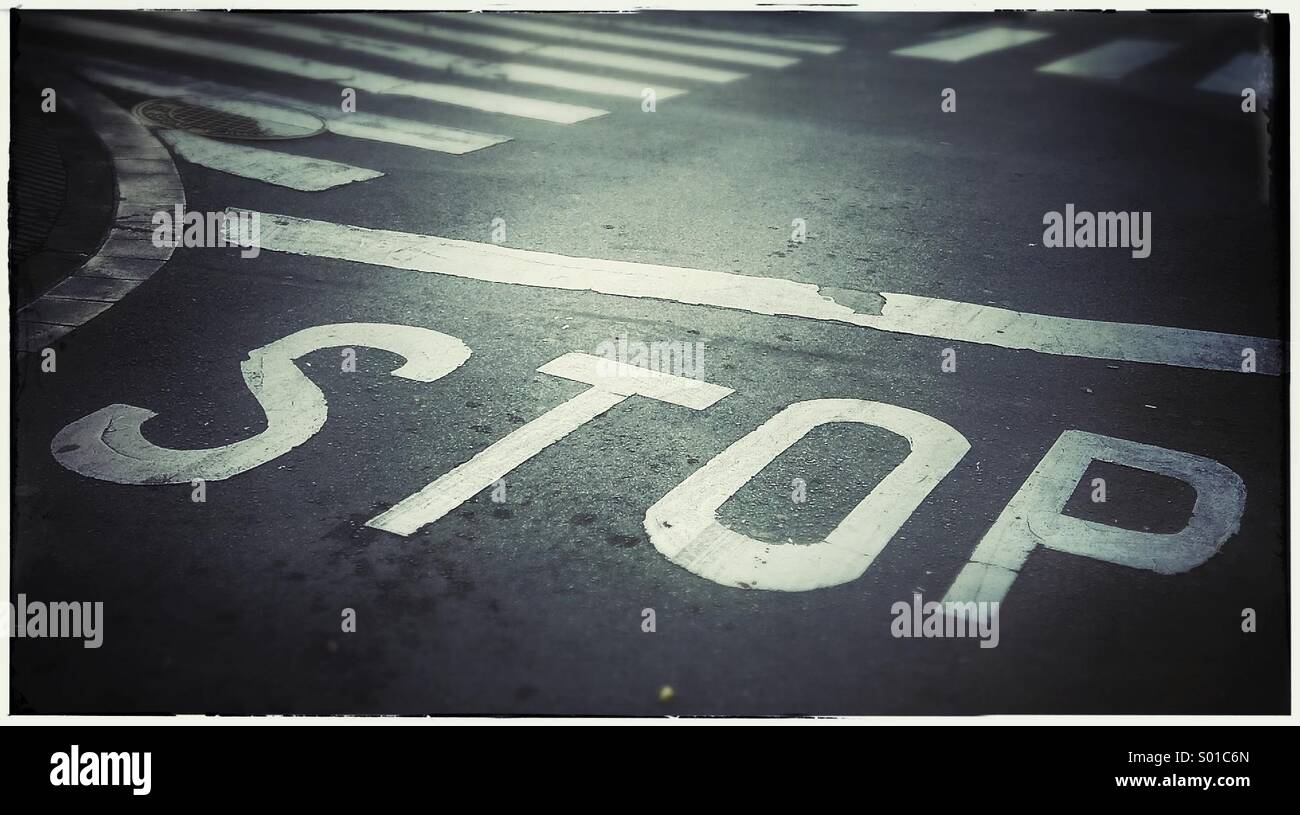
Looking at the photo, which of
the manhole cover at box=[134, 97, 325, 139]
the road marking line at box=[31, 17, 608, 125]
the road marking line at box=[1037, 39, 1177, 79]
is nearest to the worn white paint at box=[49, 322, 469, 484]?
the manhole cover at box=[134, 97, 325, 139]

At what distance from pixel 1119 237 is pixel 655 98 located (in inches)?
195

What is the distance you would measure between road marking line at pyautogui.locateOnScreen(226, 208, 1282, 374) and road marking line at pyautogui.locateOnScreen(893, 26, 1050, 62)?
7.84 m

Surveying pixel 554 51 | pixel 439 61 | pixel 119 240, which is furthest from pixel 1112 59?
pixel 119 240

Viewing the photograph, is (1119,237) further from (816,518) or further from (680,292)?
(816,518)

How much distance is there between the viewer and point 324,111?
11.0m

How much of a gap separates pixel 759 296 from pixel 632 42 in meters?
8.40

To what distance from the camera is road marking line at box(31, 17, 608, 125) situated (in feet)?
37.2

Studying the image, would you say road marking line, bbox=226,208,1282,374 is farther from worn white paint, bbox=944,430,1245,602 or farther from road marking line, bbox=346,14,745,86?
road marking line, bbox=346,14,745,86

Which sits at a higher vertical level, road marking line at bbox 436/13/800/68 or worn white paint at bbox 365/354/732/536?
road marking line at bbox 436/13/800/68

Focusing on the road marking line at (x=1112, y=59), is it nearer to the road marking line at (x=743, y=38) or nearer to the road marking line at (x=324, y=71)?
the road marking line at (x=743, y=38)

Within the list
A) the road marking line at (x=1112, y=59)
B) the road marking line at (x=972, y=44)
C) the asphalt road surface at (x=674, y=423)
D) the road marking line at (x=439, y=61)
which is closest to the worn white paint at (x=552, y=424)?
the asphalt road surface at (x=674, y=423)

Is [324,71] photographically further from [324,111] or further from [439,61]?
[324,111]

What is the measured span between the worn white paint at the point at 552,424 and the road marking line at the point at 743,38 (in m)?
9.23
